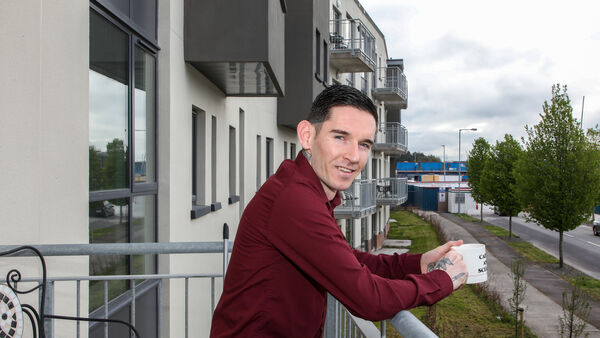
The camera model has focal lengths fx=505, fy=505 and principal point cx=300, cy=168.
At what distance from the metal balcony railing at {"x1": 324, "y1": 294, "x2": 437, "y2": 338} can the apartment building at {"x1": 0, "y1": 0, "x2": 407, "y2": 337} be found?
95 cm

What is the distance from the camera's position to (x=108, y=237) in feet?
15.2

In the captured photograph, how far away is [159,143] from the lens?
19.6ft

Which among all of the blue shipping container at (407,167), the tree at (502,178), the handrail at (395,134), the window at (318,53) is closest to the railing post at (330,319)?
the window at (318,53)

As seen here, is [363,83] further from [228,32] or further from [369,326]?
[369,326]

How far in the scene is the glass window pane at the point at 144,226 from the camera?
17.4 feet

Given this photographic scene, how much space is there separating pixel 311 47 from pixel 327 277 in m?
12.9

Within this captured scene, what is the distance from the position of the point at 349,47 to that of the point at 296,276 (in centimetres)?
1996

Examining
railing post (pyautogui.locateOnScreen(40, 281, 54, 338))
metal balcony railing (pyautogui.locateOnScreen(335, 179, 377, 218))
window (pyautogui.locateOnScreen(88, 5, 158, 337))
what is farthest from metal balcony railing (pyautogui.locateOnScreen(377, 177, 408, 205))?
railing post (pyautogui.locateOnScreen(40, 281, 54, 338))

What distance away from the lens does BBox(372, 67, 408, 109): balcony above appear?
3165 cm

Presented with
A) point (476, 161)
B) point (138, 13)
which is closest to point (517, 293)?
point (138, 13)

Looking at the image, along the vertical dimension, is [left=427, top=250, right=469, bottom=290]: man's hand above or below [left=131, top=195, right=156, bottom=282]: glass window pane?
above

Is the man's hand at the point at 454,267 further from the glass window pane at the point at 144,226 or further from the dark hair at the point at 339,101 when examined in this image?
the glass window pane at the point at 144,226

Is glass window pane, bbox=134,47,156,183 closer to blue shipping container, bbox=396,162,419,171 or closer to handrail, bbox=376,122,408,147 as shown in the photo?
handrail, bbox=376,122,408,147

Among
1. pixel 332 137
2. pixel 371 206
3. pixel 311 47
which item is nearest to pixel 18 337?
pixel 332 137
